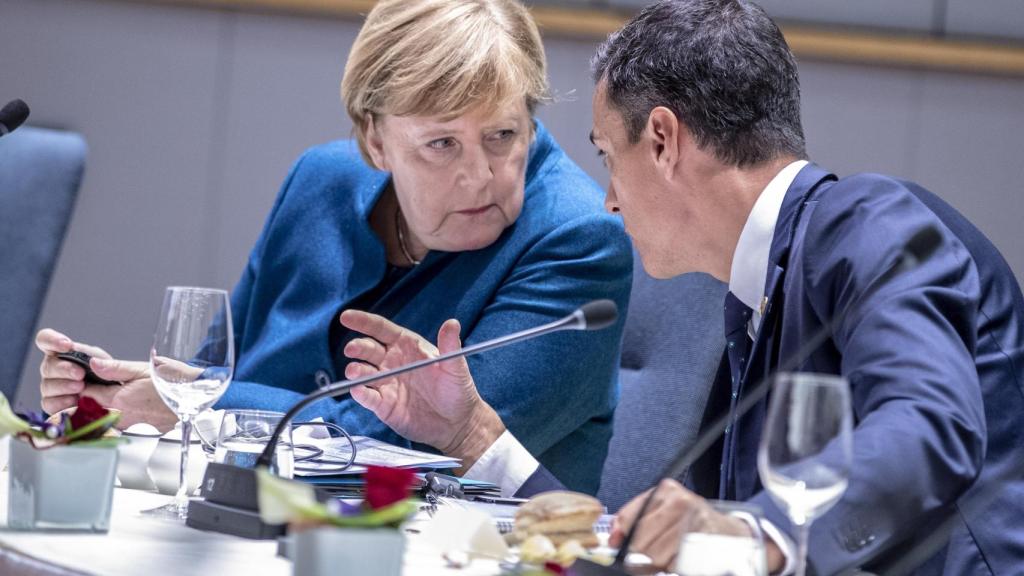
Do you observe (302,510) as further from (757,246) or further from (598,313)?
(757,246)

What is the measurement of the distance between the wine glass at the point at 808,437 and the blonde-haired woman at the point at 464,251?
989 millimetres

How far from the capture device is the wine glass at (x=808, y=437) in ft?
2.57

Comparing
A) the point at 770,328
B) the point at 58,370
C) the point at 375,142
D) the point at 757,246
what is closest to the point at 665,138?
the point at 757,246

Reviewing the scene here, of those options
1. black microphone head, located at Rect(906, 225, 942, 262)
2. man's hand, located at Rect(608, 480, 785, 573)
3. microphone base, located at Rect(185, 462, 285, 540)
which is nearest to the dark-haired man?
man's hand, located at Rect(608, 480, 785, 573)

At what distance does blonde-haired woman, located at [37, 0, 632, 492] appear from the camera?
191 cm

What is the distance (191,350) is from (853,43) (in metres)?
2.08

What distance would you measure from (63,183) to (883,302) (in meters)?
1.67

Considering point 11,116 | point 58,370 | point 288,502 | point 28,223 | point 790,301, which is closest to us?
point 288,502

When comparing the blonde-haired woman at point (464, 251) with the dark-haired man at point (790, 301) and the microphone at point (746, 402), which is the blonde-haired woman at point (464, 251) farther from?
the microphone at point (746, 402)

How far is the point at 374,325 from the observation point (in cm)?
168

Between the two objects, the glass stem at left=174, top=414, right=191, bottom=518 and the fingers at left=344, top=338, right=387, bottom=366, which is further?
the fingers at left=344, top=338, right=387, bottom=366

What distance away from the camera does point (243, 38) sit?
3.01 meters

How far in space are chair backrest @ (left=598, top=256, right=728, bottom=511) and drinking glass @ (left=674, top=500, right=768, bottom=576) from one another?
121cm

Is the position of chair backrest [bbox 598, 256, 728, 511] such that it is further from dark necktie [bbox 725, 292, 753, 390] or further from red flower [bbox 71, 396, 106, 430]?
red flower [bbox 71, 396, 106, 430]
